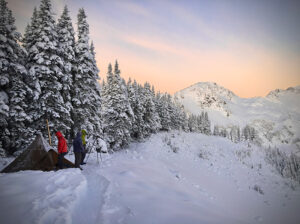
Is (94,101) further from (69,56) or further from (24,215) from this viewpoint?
(24,215)

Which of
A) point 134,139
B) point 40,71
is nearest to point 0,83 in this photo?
point 40,71

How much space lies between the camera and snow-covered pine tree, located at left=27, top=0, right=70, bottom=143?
12.0m

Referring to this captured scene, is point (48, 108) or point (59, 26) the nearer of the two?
point (48, 108)

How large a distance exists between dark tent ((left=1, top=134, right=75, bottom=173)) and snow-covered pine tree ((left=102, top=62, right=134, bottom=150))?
1074 cm

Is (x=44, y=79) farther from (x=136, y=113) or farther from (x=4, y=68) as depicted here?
(x=136, y=113)

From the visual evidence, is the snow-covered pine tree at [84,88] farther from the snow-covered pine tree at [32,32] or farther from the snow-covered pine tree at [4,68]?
the snow-covered pine tree at [4,68]

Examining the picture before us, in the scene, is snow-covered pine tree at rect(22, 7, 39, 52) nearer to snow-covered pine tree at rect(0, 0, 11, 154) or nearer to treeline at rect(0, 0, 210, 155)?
treeline at rect(0, 0, 210, 155)

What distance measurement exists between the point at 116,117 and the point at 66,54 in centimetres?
913

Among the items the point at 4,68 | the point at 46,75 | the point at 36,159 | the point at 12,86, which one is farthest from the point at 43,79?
the point at 36,159

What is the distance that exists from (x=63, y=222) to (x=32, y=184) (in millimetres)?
2839

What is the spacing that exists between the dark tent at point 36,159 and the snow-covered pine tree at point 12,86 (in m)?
5.42

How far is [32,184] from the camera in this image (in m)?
4.93

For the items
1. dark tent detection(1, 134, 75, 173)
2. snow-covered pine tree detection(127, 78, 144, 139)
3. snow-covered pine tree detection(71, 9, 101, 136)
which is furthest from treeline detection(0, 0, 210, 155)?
snow-covered pine tree detection(127, 78, 144, 139)

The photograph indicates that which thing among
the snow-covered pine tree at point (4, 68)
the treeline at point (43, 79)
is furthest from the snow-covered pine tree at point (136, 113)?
the snow-covered pine tree at point (4, 68)
